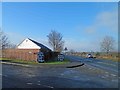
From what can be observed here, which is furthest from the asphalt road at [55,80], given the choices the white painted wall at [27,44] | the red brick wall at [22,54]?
the white painted wall at [27,44]

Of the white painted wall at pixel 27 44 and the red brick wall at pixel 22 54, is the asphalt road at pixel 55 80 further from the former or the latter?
the white painted wall at pixel 27 44

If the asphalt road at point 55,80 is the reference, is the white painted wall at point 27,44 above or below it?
above

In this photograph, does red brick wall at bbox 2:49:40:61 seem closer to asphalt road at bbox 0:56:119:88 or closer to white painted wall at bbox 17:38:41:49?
white painted wall at bbox 17:38:41:49

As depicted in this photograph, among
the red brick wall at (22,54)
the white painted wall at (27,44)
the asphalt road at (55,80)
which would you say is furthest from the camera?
the white painted wall at (27,44)

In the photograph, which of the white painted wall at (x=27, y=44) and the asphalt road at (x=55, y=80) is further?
the white painted wall at (x=27, y=44)

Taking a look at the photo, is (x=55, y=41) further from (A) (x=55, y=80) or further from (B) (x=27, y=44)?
(A) (x=55, y=80)

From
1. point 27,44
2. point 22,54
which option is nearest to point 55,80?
point 22,54

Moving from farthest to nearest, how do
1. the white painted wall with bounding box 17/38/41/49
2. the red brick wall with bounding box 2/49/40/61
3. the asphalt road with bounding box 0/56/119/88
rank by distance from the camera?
the white painted wall with bounding box 17/38/41/49 → the red brick wall with bounding box 2/49/40/61 → the asphalt road with bounding box 0/56/119/88

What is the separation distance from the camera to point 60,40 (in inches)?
3516

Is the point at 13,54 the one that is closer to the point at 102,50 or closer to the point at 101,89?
the point at 101,89

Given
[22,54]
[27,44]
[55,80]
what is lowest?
[55,80]

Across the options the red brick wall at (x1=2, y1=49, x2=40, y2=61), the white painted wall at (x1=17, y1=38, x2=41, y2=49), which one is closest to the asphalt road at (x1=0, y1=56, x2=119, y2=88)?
the red brick wall at (x1=2, y1=49, x2=40, y2=61)

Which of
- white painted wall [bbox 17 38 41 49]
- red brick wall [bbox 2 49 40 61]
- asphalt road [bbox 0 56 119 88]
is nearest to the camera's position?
asphalt road [bbox 0 56 119 88]

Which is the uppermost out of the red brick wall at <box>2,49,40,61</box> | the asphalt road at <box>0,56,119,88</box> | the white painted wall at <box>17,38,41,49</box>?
the white painted wall at <box>17,38,41,49</box>
